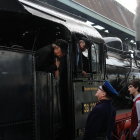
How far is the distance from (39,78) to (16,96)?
2.10 ft

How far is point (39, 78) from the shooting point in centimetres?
374

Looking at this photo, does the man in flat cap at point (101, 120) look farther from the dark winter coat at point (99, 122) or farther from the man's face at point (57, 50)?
the man's face at point (57, 50)

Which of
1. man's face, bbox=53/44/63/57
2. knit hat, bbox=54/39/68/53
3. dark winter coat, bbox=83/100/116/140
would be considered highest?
knit hat, bbox=54/39/68/53

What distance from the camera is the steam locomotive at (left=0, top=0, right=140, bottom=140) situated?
3.11 metres

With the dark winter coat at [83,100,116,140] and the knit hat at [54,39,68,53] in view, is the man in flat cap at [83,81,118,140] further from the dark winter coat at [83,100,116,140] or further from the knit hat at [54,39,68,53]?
the knit hat at [54,39,68,53]

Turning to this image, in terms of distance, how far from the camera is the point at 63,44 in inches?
158

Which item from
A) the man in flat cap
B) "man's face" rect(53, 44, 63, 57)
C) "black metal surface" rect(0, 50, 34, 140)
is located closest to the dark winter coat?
the man in flat cap

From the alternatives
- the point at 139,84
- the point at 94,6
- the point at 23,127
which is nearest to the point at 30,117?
the point at 23,127

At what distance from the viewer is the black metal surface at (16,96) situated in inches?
119

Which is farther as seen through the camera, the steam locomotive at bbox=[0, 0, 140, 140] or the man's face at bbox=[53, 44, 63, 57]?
the man's face at bbox=[53, 44, 63, 57]

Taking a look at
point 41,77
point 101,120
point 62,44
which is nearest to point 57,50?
point 62,44

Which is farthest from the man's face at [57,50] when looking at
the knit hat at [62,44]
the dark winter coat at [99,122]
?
the dark winter coat at [99,122]

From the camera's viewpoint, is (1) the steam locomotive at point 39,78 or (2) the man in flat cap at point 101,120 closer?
(1) the steam locomotive at point 39,78

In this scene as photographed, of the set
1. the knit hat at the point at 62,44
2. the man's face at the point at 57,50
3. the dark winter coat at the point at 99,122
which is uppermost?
the knit hat at the point at 62,44
